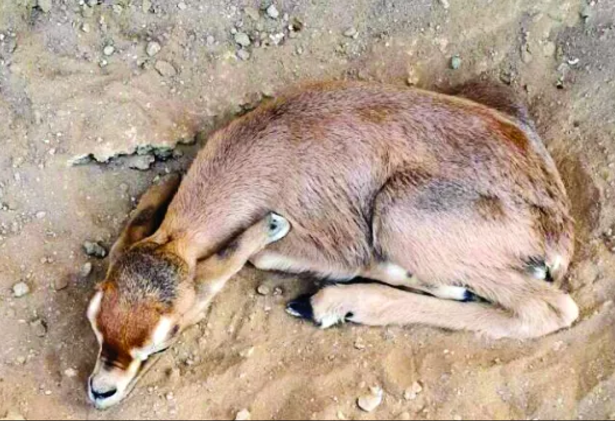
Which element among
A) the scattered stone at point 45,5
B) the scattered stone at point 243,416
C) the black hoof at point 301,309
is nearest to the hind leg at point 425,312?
the black hoof at point 301,309

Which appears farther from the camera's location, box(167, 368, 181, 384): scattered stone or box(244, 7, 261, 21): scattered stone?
box(244, 7, 261, 21): scattered stone

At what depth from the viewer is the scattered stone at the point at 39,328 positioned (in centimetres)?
535

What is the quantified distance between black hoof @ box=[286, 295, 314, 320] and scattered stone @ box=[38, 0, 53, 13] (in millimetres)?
2500

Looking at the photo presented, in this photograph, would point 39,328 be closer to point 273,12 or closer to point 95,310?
point 95,310

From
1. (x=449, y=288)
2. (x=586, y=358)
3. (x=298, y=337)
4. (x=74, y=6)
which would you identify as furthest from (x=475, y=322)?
(x=74, y=6)

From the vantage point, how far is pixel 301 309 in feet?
17.9

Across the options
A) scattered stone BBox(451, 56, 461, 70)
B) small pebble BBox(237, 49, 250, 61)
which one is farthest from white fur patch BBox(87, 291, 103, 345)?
scattered stone BBox(451, 56, 461, 70)

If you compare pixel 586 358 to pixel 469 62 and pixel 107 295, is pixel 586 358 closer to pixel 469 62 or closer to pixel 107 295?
pixel 469 62

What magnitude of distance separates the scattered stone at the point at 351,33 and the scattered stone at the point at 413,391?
2.43 meters

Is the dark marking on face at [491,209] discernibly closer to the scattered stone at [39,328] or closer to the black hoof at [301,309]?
the black hoof at [301,309]

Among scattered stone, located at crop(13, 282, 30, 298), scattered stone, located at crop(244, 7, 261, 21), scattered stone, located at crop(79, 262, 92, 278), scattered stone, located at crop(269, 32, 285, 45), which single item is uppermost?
scattered stone, located at crop(244, 7, 261, 21)

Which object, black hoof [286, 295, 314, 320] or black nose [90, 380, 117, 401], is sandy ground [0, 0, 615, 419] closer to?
black hoof [286, 295, 314, 320]

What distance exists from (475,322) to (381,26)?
2.14 m

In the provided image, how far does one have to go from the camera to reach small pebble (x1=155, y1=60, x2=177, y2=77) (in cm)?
600
